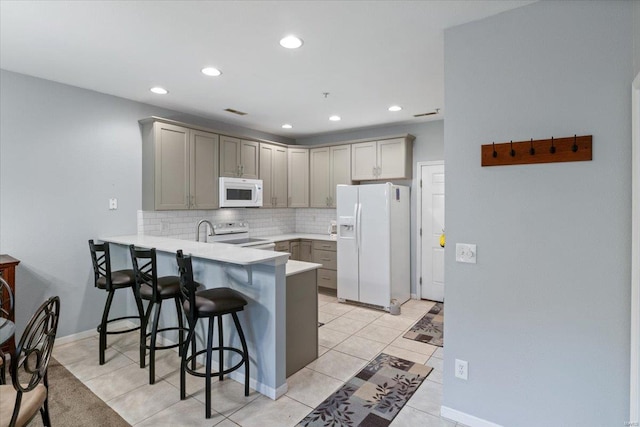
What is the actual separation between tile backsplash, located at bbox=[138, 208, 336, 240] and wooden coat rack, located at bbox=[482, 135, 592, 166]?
3660 mm

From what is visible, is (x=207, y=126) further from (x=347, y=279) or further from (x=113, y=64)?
(x=347, y=279)

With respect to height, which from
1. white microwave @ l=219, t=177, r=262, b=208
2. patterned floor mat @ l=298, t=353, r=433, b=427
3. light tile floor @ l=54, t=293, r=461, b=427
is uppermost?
white microwave @ l=219, t=177, r=262, b=208

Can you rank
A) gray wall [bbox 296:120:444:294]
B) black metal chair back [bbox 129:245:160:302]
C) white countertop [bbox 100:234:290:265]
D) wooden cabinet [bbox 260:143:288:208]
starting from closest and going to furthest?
white countertop [bbox 100:234:290:265] < black metal chair back [bbox 129:245:160:302] < gray wall [bbox 296:120:444:294] < wooden cabinet [bbox 260:143:288:208]

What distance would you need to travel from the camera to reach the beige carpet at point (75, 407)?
2.14 metres

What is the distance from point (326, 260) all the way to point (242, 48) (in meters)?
3.41

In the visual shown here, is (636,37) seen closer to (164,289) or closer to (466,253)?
(466,253)

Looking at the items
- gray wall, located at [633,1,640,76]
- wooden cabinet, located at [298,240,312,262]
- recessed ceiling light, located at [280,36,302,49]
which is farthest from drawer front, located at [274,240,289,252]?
gray wall, located at [633,1,640,76]

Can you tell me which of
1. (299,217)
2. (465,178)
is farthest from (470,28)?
(299,217)

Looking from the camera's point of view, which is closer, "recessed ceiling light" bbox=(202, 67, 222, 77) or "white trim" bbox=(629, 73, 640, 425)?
"white trim" bbox=(629, 73, 640, 425)

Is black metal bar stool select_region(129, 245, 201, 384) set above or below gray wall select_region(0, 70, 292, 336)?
below

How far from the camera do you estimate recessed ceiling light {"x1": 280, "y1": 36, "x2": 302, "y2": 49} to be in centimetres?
240

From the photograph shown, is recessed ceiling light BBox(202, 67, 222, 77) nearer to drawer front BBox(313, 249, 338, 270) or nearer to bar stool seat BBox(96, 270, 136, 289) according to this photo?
bar stool seat BBox(96, 270, 136, 289)

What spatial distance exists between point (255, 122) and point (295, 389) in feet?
12.0

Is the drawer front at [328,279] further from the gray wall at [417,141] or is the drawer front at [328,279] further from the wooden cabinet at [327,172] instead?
the gray wall at [417,141]
